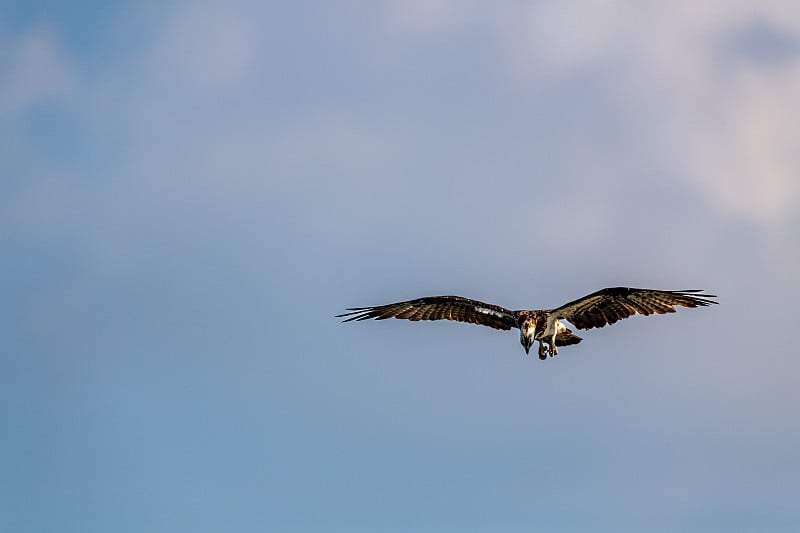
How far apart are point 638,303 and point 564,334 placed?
7.25ft

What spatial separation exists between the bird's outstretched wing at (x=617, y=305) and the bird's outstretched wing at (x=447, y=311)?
6.34 feet

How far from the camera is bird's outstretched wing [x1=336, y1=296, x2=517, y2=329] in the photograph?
3619 cm

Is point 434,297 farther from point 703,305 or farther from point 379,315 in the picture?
point 703,305

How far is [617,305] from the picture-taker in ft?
114

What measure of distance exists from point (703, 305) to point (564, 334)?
12.7 ft

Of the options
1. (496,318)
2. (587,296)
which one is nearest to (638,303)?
(587,296)

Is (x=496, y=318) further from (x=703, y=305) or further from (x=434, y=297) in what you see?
(x=703, y=305)

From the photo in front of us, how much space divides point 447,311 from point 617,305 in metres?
5.17

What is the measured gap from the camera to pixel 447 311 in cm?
3703

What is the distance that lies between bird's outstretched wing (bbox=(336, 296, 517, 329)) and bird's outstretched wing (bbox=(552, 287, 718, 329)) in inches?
76.1

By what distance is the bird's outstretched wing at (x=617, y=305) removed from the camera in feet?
112

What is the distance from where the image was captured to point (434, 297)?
36406 millimetres

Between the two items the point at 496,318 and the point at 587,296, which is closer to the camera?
the point at 587,296

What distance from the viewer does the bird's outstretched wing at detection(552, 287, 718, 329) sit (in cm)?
3403
